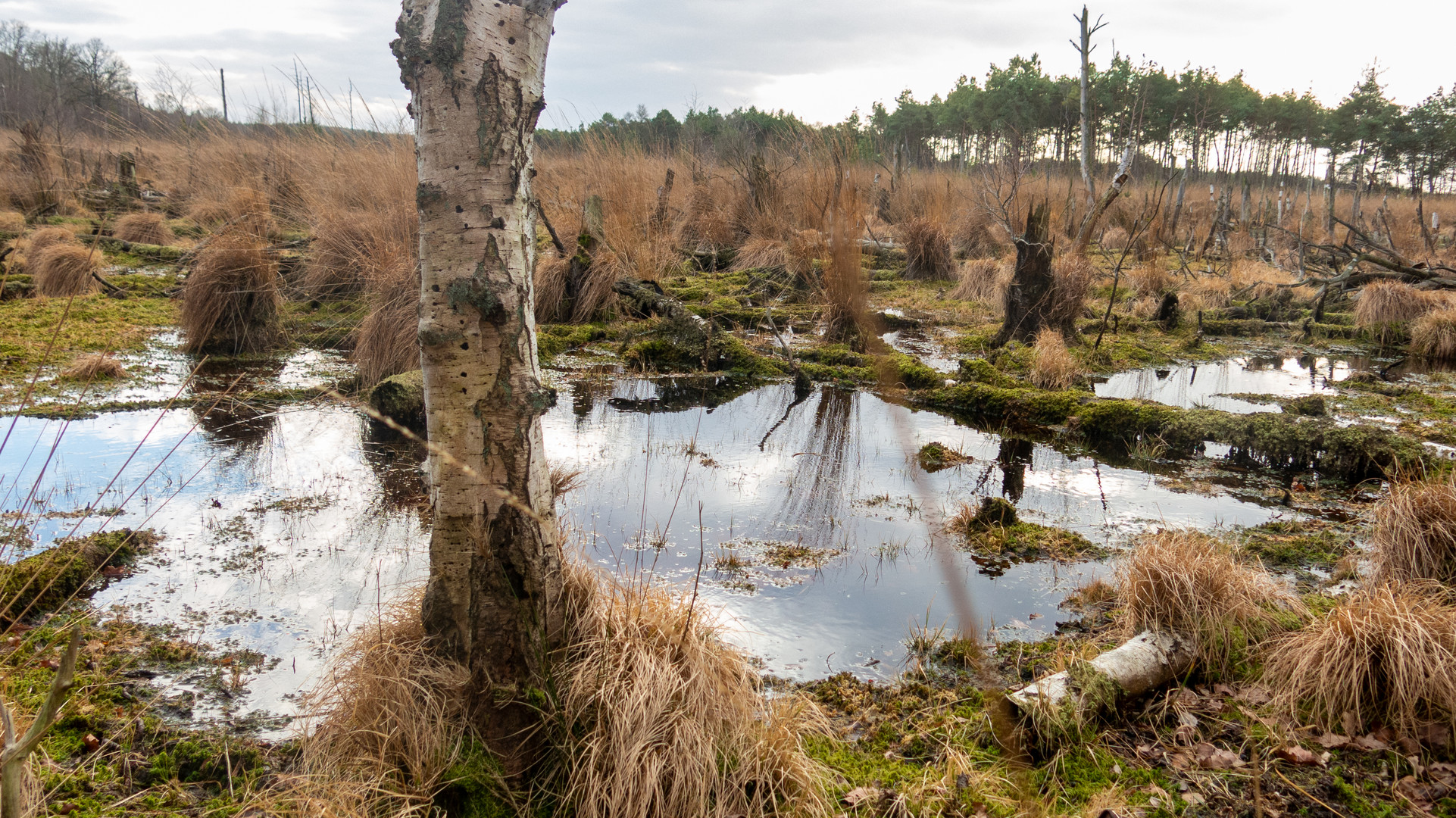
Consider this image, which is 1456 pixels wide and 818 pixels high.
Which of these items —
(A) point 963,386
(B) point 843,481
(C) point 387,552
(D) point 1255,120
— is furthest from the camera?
(D) point 1255,120

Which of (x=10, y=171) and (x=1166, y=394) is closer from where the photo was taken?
(x=1166, y=394)

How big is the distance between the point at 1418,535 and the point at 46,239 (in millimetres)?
13538

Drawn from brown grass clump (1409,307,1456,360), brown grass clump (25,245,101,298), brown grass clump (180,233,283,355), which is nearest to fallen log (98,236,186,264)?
brown grass clump (25,245,101,298)

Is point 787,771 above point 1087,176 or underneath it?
underneath

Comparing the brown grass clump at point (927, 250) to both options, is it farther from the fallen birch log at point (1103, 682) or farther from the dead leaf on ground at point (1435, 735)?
the dead leaf on ground at point (1435, 735)

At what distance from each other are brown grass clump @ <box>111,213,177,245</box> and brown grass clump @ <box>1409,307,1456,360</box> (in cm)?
1714

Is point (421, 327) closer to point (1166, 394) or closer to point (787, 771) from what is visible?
point (787, 771)

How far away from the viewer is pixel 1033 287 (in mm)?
9000

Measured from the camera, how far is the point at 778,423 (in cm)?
659

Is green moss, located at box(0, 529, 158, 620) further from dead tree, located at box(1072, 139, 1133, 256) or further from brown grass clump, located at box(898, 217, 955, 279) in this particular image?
brown grass clump, located at box(898, 217, 955, 279)

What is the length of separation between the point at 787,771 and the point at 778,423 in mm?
4321

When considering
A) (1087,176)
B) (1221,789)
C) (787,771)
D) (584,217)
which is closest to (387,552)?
(787,771)

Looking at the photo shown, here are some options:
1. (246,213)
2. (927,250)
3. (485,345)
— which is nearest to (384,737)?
(485,345)

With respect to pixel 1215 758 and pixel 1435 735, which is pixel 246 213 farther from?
pixel 1435 735
